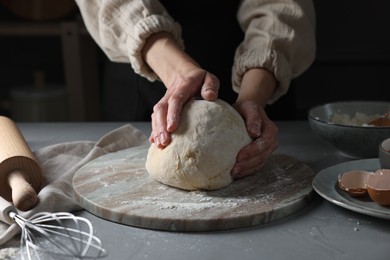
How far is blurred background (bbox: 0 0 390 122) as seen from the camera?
198 centimetres

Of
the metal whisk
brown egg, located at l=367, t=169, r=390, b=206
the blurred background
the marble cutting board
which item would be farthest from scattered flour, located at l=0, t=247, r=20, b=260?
the blurred background

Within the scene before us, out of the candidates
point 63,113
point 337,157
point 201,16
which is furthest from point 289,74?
point 63,113

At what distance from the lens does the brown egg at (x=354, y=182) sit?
2.63ft

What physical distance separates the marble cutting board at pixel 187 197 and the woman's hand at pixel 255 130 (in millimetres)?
25

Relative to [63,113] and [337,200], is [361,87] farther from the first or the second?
[337,200]

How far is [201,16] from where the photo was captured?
1.35 meters

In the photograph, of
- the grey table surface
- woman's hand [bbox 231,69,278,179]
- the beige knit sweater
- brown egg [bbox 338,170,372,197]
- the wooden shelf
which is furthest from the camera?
the wooden shelf

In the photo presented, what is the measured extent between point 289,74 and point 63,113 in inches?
43.6

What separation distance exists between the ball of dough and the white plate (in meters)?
0.14

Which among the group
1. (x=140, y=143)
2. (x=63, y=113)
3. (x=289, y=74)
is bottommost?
(x=63, y=113)

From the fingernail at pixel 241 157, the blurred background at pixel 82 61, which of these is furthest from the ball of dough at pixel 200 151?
the blurred background at pixel 82 61

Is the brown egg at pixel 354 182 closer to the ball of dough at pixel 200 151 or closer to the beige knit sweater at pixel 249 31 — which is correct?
the ball of dough at pixel 200 151

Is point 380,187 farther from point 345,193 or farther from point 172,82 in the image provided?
point 172,82

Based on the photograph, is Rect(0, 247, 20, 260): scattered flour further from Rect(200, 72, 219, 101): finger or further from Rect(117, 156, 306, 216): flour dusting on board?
Rect(200, 72, 219, 101): finger
